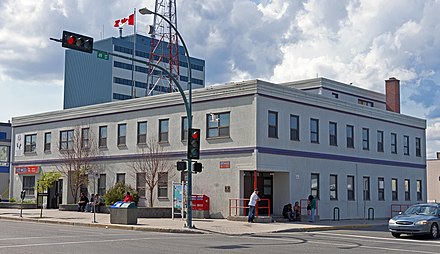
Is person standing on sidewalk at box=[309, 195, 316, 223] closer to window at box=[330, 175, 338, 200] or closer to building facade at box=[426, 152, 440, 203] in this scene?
window at box=[330, 175, 338, 200]

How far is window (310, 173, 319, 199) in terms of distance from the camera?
37.2 m

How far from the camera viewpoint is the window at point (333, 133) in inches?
1537

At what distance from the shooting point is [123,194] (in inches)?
1534

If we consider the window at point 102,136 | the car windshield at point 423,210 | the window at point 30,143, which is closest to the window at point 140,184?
the window at point 102,136

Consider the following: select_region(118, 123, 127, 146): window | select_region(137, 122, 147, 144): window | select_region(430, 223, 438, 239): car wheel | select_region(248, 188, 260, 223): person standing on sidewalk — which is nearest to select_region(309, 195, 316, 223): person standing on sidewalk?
select_region(248, 188, 260, 223): person standing on sidewalk

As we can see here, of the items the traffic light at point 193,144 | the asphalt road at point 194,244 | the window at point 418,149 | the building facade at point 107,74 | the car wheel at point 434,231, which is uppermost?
the building facade at point 107,74

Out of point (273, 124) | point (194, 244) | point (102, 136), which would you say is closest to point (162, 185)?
point (102, 136)

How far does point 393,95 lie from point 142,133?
2062cm

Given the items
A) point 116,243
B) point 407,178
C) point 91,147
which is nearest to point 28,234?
point 116,243

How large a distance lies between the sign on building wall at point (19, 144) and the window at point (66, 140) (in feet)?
19.0

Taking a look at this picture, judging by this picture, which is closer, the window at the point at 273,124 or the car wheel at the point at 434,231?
the car wheel at the point at 434,231

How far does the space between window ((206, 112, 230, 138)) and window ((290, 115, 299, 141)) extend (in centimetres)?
375

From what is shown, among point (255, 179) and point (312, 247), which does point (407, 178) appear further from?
point (312, 247)

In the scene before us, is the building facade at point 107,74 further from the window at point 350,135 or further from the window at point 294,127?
the window at point 294,127
